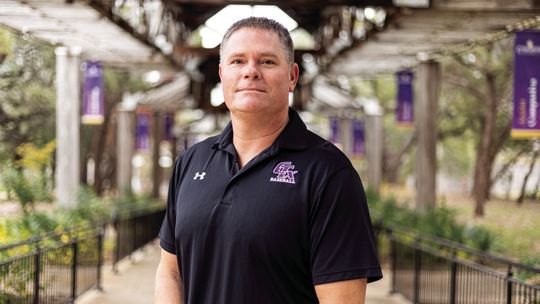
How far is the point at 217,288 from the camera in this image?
260 centimetres

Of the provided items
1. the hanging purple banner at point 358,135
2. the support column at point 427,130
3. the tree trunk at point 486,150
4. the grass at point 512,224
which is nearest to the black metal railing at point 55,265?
the grass at point 512,224

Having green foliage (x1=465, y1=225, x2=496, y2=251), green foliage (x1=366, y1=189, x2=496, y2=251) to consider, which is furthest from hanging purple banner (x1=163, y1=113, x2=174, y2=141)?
green foliage (x1=465, y1=225, x2=496, y2=251)

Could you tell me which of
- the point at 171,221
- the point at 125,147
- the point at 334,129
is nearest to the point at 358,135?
the point at 334,129

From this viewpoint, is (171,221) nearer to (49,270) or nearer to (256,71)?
(256,71)

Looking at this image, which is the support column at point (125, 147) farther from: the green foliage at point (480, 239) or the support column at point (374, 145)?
the green foliage at point (480, 239)

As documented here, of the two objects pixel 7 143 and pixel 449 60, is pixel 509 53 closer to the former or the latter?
pixel 449 60

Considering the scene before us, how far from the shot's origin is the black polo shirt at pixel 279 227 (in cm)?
244

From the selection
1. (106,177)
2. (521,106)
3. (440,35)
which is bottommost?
(106,177)

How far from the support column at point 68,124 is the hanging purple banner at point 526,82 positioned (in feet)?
27.7

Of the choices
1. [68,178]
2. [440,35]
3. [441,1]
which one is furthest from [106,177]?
[441,1]

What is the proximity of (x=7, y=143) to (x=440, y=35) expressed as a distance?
14.0 metres

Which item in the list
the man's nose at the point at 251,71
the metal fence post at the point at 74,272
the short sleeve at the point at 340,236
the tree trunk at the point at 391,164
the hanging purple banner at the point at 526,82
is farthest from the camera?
the tree trunk at the point at 391,164

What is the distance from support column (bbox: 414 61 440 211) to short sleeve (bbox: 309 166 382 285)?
49.3 feet

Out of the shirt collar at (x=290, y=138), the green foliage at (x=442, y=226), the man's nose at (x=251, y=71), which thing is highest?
the man's nose at (x=251, y=71)
